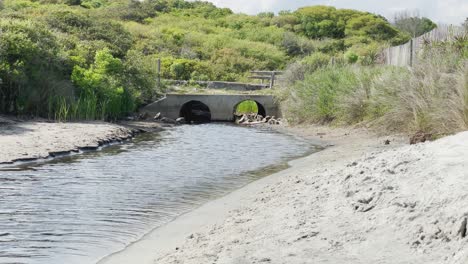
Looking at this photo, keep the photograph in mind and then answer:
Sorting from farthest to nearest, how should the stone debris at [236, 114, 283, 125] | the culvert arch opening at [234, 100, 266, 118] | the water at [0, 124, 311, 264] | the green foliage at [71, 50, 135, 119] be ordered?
the culvert arch opening at [234, 100, 266, 118] < the stone debris at [236, 114, 283, 125] < the green foliage at [71, 50, 135, 119] < the water at [0, 124, 311, 264]

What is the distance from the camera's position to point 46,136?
747 inches

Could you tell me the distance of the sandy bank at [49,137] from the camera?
16141 mm

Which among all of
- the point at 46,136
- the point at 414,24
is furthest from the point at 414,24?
the point at 46,136

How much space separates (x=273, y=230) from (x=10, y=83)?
17906 millimetres

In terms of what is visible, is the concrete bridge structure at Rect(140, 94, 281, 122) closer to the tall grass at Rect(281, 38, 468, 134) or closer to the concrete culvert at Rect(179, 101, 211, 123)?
the concrete culvert at Rect(179, 101, 211, 123)

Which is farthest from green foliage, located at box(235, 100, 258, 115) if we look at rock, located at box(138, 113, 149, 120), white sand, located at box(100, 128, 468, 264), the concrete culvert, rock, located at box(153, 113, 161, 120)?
white sand, located at box(100, 128, 468, 264)

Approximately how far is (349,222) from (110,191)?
5.98 metres

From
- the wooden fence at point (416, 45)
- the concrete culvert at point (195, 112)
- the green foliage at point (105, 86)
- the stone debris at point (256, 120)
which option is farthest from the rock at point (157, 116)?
the wooden fence at point (416, 45)

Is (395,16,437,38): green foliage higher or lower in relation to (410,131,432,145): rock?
higher

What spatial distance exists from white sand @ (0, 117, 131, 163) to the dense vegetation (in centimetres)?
205

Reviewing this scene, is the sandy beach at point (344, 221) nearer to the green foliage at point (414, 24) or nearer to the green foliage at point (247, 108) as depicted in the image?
the green foliage at point (247, 108)

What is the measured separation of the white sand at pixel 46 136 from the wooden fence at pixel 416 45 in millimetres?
10055

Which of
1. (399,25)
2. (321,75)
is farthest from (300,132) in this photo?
(399,25)

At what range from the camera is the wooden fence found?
903 inches
